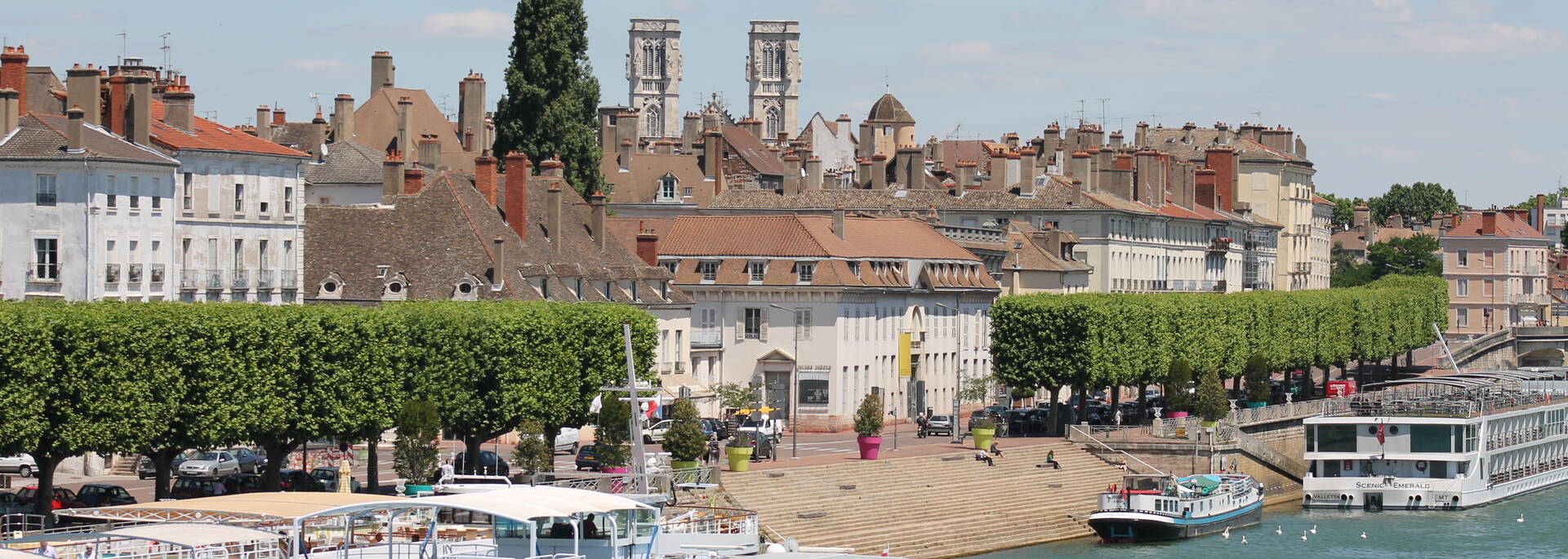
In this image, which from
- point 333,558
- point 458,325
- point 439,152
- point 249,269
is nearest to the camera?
point 333,558

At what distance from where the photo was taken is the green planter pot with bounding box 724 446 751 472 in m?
84.1

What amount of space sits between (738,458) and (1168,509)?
16119 millimetres

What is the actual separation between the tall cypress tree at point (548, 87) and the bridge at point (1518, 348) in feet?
254

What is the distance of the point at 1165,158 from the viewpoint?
541ft

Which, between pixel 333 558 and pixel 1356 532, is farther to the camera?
pixel 1356 532

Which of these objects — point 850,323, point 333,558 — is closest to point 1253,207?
point 850,323

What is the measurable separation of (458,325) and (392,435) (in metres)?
18.5

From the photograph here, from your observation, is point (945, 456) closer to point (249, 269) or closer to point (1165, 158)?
point (249, 269)

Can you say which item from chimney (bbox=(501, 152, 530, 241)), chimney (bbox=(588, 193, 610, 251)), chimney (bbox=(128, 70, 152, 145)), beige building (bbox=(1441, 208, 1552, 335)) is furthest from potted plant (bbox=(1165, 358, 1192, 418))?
beige building (bbox=(1441, 208, 1552, 335))

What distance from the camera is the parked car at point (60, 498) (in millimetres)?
69438

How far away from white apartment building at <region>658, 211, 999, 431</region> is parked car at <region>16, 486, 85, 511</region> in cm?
4049

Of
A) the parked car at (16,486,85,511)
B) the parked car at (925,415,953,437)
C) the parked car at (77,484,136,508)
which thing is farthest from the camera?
the parked car at (925,415,953,437)

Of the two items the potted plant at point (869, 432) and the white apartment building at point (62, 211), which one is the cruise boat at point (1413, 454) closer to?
the potted plant at point (869, 432)

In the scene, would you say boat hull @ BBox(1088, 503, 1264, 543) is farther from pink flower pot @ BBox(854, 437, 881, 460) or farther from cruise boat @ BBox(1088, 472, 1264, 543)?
pink flower pot @ BBox(854, 437, 881, 460)
